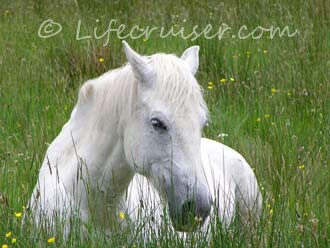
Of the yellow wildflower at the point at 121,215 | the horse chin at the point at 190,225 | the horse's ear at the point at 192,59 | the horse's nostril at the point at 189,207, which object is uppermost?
the horse's ear at the point at 192,59

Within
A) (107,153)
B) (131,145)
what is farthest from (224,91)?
(131,145)

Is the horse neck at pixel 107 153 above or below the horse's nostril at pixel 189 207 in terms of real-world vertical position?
above

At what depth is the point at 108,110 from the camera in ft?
13.9

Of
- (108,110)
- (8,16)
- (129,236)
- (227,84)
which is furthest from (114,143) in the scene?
(8,16)

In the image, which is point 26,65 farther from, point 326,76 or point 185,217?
point 185,217

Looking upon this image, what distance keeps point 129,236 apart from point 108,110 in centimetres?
59

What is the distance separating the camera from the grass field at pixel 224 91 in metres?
4.04

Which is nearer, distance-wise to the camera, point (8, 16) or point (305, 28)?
point (305, 28)

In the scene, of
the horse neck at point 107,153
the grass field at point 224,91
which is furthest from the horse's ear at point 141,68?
the grass field at point 224,91

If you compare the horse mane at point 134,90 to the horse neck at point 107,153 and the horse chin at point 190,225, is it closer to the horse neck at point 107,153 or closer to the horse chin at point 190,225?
the horse neck at point 107,153

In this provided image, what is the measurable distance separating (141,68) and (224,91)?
10.7ft
